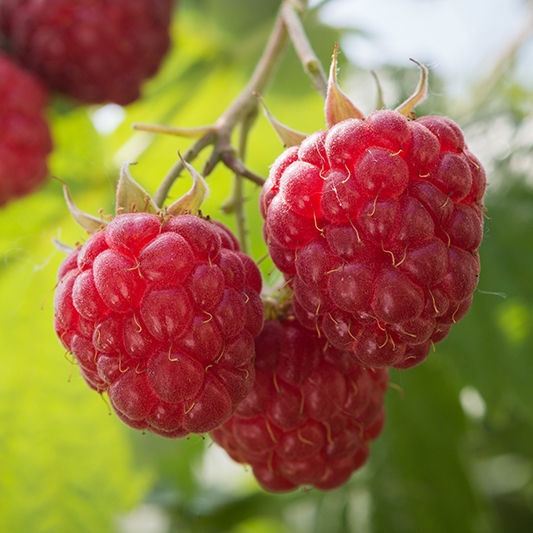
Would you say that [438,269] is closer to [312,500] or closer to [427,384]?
[427,384]

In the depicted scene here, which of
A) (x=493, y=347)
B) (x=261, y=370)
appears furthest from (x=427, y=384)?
(x=261, y=370)

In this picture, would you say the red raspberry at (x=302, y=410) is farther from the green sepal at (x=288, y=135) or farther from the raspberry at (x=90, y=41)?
the raspberry at (x=90, y=41)

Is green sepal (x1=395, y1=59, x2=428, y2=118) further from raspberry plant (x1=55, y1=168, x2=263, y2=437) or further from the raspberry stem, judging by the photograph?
raspberry plant (x1=55, y1=168, x2=263, y2=437)

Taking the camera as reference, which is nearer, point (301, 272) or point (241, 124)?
point (301, 272)

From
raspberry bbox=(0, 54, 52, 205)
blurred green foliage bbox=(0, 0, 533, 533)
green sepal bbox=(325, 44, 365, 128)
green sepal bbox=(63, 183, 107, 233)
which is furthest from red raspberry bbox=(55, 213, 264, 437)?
raspberry bbox=(0, 54, 52, 205)

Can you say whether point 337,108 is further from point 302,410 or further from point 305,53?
point 302,410

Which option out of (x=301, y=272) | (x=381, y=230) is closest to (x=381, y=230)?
(x=381, y=230)
